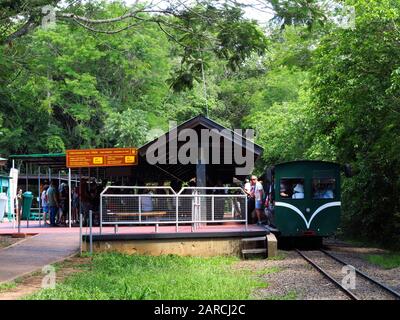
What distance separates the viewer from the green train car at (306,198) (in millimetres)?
20922

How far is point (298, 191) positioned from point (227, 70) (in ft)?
23.9

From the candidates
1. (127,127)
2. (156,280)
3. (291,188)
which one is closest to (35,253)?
(156,280)

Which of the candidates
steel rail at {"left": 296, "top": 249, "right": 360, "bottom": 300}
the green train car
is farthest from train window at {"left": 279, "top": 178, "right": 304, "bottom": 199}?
steel rail at {"left": 296, "top": 249, "right": 360, "bottom": 300}

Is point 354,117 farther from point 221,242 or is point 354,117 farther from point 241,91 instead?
point 241,91

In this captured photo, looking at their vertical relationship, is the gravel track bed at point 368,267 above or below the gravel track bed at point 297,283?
below

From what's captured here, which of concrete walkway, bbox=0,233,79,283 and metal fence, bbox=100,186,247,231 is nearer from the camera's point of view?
concrete walkway, bbox=0,233,79,283

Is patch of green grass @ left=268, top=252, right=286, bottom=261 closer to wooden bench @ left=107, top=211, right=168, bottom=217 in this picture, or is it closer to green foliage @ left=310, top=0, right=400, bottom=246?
wooden bench @ left=107, top=211, right=168, bottom=217

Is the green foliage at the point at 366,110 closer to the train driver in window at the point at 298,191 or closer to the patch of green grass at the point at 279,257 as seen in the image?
the train driver in window at the point at 298,191

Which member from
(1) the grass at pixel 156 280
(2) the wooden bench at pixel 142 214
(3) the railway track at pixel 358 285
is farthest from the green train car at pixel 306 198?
(2) the wooden bench at pixel 142 214

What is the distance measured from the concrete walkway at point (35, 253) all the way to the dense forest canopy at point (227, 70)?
4.64m

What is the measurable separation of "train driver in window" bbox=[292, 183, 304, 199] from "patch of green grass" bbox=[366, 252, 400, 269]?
9.47 ft

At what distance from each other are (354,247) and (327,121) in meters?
4.78

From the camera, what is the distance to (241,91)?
58.4 metres

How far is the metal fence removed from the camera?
18125 millimetres
